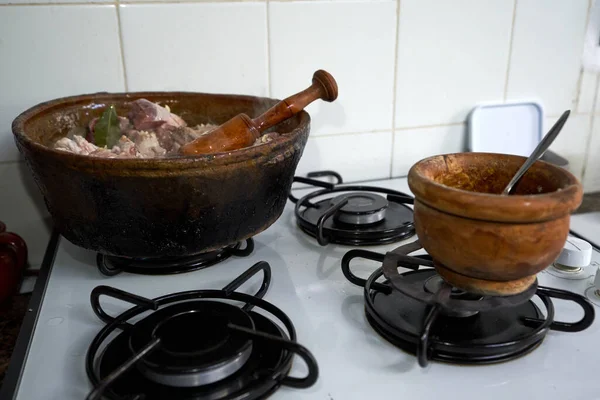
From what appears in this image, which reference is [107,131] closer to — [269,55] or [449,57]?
[269,55]

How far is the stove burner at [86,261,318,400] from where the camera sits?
438 mm

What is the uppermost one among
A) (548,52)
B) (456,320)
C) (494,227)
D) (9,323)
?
(548,52)

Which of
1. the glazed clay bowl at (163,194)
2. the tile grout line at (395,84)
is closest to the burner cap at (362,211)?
the glazed clay bowl at (163,194)

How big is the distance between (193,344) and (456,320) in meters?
0.26

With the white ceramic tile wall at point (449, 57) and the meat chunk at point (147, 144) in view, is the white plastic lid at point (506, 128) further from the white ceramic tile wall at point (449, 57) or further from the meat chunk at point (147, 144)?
the meat chunk at point (147, 144)

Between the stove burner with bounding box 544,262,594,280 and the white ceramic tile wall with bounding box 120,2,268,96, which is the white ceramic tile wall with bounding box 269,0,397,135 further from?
the stove burner with bounding box 544,262,594,280

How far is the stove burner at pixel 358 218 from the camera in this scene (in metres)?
0.74

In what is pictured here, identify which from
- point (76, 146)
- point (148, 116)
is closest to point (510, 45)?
point (148, 116)

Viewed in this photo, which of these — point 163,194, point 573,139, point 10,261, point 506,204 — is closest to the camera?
point 506,204

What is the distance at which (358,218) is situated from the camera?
0.77 metres

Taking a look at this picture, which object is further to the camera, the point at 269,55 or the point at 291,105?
the point at 269,55

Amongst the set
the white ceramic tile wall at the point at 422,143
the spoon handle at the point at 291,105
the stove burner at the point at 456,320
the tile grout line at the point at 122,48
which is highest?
the tile grout line at the point at 122,48

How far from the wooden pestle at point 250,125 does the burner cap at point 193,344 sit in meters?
0.20

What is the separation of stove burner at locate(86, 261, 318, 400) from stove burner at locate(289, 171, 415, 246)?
22 cm
